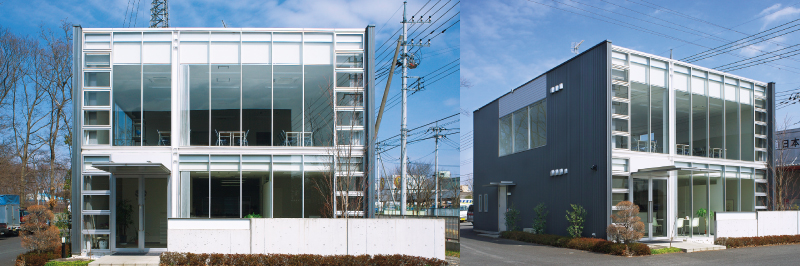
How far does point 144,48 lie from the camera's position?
13383mm

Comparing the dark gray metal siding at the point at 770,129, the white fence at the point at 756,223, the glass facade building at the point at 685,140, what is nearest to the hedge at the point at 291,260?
the glass facade building at the point at 685,140

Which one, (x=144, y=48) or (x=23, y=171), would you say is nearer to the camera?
(x=144, y=48)

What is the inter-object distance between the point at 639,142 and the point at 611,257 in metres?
4.61

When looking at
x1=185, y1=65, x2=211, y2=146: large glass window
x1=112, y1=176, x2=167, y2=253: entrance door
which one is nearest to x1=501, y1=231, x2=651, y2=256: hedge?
x1=185, y1=65, x2=211, y2=146: large glass window

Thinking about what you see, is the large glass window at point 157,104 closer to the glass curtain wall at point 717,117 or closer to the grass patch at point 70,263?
the grass patch at point 70,263

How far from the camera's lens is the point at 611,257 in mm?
12336

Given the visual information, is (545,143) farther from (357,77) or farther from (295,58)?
(295,58)

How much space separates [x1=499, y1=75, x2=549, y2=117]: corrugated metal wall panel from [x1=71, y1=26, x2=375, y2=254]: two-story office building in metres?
7.63

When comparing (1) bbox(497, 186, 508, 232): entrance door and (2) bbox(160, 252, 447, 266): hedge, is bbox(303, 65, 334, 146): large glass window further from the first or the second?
(1) bbox(497, 186, 508, 232): entrance door

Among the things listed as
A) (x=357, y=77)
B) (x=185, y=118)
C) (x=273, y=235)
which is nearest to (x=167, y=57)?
(x=185, y=118)

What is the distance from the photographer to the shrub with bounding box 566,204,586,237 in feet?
50.0

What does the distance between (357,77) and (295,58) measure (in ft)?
5.59

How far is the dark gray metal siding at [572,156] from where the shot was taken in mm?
14797

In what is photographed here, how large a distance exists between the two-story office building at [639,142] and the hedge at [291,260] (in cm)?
682
